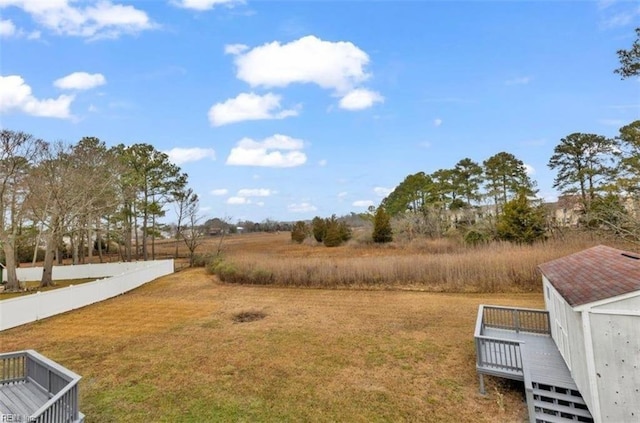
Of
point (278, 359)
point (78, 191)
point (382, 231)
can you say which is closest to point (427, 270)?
point (278, 359)

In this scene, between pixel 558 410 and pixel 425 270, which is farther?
pixel 425 270

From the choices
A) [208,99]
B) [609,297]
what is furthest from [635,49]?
[208,99]

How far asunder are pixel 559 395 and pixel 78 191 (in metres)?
22.2

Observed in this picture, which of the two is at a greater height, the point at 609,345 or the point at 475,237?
the point at 475,237

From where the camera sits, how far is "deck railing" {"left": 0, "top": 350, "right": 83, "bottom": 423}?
4.20 metres

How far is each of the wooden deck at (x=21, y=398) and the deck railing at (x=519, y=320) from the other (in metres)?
9.15

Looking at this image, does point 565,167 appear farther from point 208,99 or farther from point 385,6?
point 208,99

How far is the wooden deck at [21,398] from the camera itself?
205 inches

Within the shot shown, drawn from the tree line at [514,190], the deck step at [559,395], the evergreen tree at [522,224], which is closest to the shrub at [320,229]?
the tree line at [514,190]

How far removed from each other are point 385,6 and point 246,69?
245 inches

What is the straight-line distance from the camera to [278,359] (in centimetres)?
838

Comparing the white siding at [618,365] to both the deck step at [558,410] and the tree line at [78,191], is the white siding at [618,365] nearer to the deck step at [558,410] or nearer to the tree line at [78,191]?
the deck step at [558,410]

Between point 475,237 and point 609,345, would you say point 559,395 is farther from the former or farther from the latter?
point 475,237

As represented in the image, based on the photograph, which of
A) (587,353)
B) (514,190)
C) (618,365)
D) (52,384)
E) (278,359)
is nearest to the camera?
(618,365)
